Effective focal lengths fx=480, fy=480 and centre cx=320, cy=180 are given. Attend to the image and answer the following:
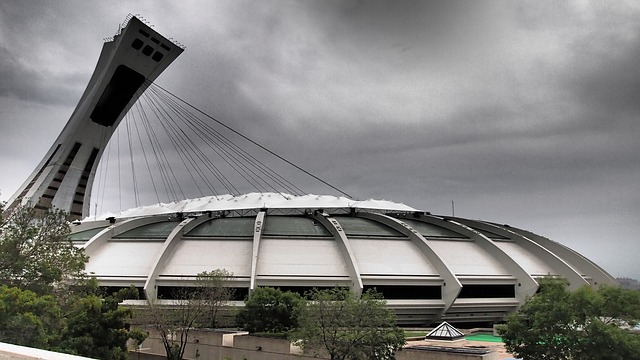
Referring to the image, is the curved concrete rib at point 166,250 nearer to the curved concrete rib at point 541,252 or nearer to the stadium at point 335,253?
the stadium at point 335,253

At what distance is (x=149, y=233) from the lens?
45.9 metres

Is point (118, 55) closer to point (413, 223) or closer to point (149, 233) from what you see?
point (149, 233)

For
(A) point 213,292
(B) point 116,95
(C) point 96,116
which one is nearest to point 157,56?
(B) point 116,95

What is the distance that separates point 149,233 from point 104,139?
17.3m

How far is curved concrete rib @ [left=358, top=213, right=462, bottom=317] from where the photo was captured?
38.0m

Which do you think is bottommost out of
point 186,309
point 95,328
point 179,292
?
point 95,328

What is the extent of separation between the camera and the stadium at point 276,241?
38625 mm

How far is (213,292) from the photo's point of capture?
110 feet

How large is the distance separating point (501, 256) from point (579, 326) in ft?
78.8

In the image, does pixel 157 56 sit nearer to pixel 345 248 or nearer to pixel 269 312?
pixel 345 248

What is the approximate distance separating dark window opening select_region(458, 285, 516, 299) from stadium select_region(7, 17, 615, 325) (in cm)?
9

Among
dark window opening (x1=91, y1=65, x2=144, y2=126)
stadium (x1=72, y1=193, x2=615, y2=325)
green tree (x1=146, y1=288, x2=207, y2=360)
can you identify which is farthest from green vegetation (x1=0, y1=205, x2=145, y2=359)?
dark window opening (x1=91, y1=65, x2=144, y2=126)

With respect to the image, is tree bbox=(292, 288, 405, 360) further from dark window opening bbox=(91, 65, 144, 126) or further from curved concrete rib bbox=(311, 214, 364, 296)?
dark window opening bbox=(91, 65, 144, 126)

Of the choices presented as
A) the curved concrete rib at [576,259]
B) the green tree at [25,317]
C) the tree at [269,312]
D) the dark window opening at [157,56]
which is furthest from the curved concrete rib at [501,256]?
the dark window opening at [157,56]
